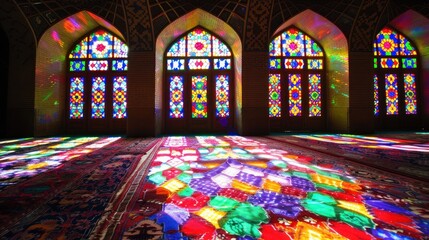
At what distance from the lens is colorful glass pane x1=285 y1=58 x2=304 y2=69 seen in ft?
25.8

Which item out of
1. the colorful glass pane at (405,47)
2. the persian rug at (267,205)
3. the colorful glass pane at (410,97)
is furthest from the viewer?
the colorful glass pane at (405,47)

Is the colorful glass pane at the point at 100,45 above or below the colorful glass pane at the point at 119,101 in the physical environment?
above

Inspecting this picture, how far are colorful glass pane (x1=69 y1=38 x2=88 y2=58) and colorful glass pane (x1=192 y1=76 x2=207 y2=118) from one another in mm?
3545

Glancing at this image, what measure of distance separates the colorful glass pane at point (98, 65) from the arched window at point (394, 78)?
864cm

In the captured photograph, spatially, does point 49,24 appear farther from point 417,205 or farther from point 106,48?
point 417,205

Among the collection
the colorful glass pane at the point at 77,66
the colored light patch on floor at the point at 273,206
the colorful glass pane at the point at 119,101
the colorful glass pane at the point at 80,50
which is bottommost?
the colored light patch on floor at the point at 273,206

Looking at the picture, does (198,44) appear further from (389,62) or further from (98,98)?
(389,62)

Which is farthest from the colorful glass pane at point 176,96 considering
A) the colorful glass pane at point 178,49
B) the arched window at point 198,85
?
the colorful glass pane at point 178,49

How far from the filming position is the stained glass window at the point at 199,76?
7.67 m

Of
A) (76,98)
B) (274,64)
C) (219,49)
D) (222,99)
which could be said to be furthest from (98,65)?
(274,64)

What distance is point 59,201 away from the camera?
1.50 m

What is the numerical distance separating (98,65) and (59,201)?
7.03 meters

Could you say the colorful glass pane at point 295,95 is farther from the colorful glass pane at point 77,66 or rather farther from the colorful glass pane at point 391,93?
the colorful glass pane at point 77,66

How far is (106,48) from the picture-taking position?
7645 millimetres
